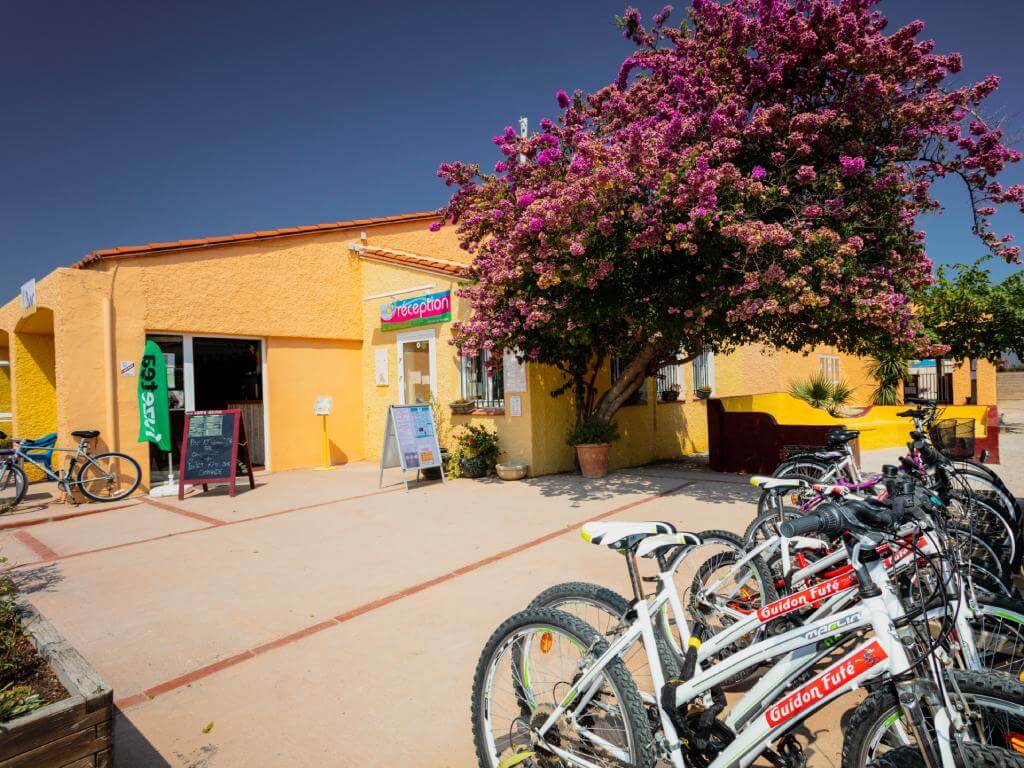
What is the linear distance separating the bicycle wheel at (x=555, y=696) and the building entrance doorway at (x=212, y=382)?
847 centimetres

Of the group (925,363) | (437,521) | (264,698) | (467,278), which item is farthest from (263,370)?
(925,363)

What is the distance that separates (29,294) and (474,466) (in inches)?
278

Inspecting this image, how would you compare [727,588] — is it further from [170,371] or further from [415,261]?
[170,371]

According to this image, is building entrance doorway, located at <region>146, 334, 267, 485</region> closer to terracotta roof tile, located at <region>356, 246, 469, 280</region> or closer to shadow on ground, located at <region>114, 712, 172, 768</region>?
terracotta roof tile, located at <region>356, 246, 469, 280</region>

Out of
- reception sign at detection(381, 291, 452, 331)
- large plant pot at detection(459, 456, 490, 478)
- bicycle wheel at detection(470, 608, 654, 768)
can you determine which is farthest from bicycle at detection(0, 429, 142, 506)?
bicycle wheel at detection(470, 608, 654, 768)

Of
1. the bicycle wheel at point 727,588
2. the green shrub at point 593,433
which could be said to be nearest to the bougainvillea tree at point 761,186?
the green shrub at point 593,433

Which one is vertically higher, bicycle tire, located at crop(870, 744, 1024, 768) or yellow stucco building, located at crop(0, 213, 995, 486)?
yellow stucco building, located at crop(0, 213, 995, 486)

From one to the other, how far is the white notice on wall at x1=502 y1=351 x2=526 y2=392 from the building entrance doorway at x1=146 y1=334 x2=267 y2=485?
4.36 meters

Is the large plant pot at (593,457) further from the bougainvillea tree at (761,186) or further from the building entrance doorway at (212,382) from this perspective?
the building entrance doorway at (212,382)

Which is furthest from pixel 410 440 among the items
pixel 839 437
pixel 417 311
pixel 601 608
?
pixel 601 608

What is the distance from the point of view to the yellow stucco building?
827cm

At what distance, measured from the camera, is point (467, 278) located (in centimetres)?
890

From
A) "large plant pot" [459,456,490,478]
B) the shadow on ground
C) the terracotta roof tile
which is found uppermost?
the terracotta roof tile

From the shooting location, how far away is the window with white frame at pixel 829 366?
17.5 m
